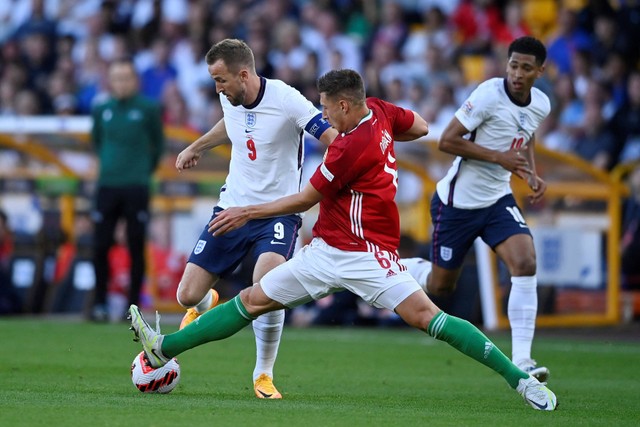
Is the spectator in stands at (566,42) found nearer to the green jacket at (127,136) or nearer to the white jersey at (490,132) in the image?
the green jacket at (127,136)

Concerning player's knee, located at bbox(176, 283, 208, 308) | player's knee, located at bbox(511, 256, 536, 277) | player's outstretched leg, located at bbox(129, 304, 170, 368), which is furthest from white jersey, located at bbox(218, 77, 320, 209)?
player's knee, located at bbox(511, 256, 536, 277)

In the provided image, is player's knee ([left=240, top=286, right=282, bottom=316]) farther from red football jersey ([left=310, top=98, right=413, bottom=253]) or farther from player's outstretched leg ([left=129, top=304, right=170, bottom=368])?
player's outstretched leg ([left=129, top=304, right=170, bottom=368])

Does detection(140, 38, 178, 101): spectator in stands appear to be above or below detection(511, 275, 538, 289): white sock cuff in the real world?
above

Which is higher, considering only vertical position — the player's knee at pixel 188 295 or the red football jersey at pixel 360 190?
the red football jersey at pixel 360 190

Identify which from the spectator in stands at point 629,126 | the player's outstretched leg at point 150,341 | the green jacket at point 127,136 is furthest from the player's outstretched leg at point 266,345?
the spectator in stands at point 629,126

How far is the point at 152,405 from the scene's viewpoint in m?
7.10

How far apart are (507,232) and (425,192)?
6.07 meters

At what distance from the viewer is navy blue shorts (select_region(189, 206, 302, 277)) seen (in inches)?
334

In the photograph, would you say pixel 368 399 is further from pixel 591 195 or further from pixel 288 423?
pixel 591 195

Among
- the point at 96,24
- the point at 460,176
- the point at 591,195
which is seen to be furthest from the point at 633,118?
A: the point at 96,24

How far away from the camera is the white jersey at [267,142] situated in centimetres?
843

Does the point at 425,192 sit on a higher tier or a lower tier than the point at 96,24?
lower

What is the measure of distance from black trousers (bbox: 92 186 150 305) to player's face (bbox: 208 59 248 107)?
5994 millimetres

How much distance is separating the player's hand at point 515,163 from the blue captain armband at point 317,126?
1.70m
